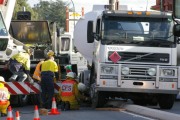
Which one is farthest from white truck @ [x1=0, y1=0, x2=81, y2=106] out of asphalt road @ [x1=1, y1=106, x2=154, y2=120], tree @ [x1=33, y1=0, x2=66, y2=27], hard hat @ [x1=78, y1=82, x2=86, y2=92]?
tree @ [x1=33, y1=0, x2=66, y2=27]

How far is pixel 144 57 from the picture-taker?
64.8 feet

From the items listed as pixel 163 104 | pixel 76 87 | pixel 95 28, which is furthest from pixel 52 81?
pixel 163 104

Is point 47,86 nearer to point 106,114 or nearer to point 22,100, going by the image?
point 22,100

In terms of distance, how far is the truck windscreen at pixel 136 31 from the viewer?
19.8m

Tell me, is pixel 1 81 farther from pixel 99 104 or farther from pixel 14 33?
pixel 14 33

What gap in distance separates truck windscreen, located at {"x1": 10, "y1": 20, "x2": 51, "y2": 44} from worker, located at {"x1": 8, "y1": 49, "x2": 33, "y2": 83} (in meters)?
4.16

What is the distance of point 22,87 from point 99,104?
2.72 metres

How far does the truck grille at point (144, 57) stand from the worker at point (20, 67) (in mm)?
3545

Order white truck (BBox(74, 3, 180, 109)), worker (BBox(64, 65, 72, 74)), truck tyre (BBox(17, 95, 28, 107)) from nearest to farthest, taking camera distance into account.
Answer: white truck (BBox(74, 3, 180, 109))
truck tyre (BBox(17, 95, 28, 107))
worker (BBox(64, 65, 72, 74))

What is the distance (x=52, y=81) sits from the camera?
821 inches

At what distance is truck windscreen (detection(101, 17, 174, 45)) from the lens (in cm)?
1980

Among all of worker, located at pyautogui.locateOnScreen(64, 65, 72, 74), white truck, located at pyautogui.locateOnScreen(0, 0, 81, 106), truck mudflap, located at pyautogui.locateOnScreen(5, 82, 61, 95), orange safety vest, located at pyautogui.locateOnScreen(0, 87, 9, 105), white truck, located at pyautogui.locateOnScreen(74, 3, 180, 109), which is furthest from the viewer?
worker, located at pyautogui.locateOnScreen(64, 65, 72, 74)

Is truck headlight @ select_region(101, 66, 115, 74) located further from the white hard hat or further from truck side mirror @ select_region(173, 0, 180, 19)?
truck side mirror @ select_region(173, 0, 180, 19)

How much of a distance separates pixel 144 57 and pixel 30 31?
8092mm
